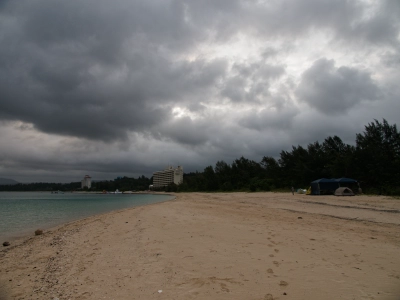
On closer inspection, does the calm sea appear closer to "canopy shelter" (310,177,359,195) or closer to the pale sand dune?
the pale sand dune

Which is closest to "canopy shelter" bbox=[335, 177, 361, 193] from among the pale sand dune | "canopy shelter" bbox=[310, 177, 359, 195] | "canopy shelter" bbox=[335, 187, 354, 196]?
"canopy shelter" bbox=[310, 177, 359, 195]

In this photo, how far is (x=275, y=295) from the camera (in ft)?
13.8

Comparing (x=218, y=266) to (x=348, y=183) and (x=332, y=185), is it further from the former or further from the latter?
(x=348, y=183)

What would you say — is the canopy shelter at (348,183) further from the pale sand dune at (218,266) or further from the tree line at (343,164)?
the pale sand dune at (218,266)

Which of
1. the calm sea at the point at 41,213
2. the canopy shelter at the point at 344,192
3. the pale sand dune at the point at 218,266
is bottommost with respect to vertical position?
the calm sea at the point at 41,213

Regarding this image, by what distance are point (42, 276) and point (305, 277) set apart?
19.9ft

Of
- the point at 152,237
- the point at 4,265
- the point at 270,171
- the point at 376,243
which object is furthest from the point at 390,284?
the point at 270,171

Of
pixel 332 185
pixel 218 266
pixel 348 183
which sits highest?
pixel 348 183

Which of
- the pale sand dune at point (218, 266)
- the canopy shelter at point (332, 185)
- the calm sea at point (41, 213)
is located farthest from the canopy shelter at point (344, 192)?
the calm sea at point (41, 213)

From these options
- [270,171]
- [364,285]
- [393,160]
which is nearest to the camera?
[364,285]

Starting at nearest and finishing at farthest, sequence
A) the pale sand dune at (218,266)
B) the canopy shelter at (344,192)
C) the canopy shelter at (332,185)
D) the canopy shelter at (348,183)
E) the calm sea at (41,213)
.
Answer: the pale sand dune at (218,266) < the calm sea at (41,213) < the canopy shelter at (344,192) < the canopy shelter at (348,183) < the canopy shelter at (332,185)

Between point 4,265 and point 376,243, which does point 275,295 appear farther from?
point 4,265

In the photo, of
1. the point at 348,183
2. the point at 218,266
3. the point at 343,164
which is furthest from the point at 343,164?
the point at 218,266

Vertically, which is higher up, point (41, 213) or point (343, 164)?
point (343, 164)
